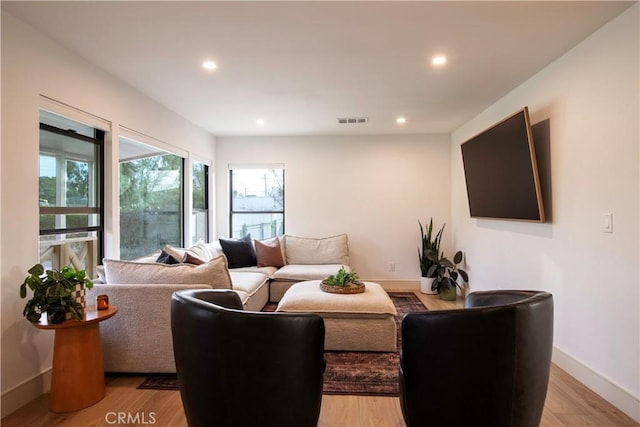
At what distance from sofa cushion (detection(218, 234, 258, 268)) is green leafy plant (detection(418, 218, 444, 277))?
244 centimetres

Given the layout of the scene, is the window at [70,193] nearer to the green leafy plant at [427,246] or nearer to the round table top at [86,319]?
the round table top at [86,319]

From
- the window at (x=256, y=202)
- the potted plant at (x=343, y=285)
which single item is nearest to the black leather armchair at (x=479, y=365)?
the potted plant at (x=343, y=285)

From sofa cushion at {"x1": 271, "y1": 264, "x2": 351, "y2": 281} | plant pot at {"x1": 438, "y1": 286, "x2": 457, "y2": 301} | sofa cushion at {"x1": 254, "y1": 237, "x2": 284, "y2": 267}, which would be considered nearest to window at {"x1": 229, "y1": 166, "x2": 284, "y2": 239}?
sofa cushion at {"x1": 254, "y1": 237, "x2": 284, "y2": 267}

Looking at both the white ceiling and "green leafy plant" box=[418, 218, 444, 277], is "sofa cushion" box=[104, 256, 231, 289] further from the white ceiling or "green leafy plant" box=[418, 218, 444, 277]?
"green leafy plant" box=[418, 218, 444, 277]

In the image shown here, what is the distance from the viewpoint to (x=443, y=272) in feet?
15.8

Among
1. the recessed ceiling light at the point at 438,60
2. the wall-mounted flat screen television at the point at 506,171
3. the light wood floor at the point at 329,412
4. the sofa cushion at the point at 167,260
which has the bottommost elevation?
the light wood floor at the point at 329,412

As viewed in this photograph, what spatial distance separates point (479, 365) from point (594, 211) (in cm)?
168

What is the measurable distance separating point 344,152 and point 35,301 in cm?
421

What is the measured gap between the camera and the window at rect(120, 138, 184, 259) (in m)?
3.38

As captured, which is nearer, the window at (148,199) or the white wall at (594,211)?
the white wall at (594,211)

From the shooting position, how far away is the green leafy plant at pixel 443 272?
4.70 meters

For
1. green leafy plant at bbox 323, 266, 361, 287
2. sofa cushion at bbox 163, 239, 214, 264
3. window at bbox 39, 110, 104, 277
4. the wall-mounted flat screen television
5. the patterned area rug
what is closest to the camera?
the patterned area rug

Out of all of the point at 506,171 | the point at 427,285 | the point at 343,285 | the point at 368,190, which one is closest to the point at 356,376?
the point at 343,285

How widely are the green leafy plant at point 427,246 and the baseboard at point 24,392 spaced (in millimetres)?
4297
